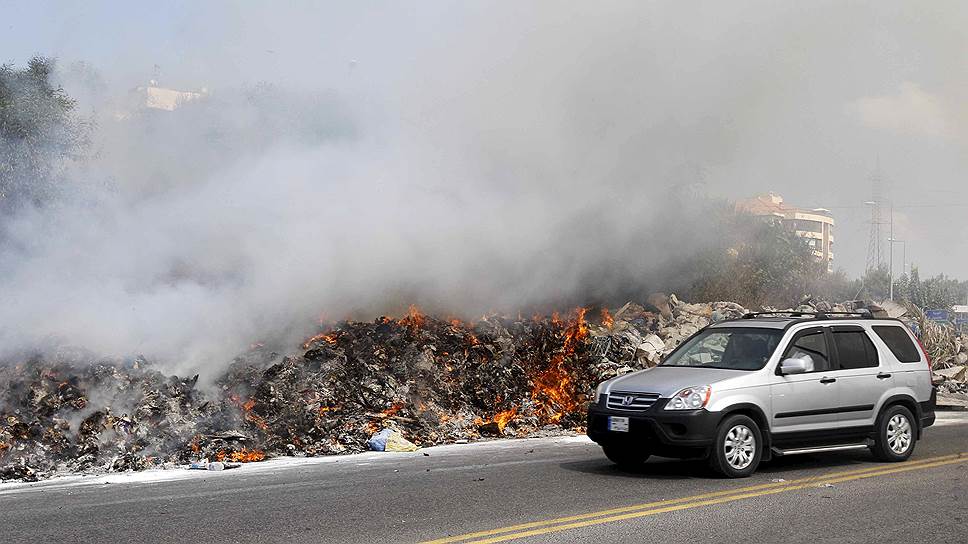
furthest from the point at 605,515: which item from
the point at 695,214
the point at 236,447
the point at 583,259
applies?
the point at 695,214

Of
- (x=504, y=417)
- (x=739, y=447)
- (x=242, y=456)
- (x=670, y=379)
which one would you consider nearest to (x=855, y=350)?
(x=739, y=447)

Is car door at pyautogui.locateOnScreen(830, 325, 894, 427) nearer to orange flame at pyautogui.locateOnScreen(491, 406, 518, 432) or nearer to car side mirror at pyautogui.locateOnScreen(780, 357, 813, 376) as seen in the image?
car side mirror at pyautogui.locateOnScreen(780, 357, 813, 376)

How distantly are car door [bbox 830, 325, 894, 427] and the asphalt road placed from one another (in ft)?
1.85

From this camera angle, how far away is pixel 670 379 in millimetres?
9789

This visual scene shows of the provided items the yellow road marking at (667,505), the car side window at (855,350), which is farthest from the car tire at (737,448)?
the car side window at (855,350)

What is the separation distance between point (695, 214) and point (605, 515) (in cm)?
1639

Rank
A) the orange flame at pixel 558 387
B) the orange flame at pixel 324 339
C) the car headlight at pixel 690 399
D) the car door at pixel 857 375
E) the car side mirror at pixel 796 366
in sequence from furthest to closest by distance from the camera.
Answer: the orange flame at pixel 558 387 → the orange flame at pixel 324 339 → the car door at pixel 857 375 → the car side mirror at pixel 796 366 → the car headlight at pixel 690 399

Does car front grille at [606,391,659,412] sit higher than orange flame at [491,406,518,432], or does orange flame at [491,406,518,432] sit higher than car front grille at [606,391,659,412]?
car front grille at [606,391,659,412]

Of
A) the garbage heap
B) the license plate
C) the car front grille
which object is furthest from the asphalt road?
the garbage heap

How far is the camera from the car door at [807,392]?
386 inches

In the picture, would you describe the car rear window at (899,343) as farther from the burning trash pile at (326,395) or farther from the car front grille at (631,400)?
the burning trash pile at (326,395)

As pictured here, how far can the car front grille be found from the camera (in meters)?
9.54

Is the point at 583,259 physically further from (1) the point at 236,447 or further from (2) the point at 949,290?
(2) the point at 949,290

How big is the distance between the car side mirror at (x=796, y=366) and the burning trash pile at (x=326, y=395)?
5222 mm
